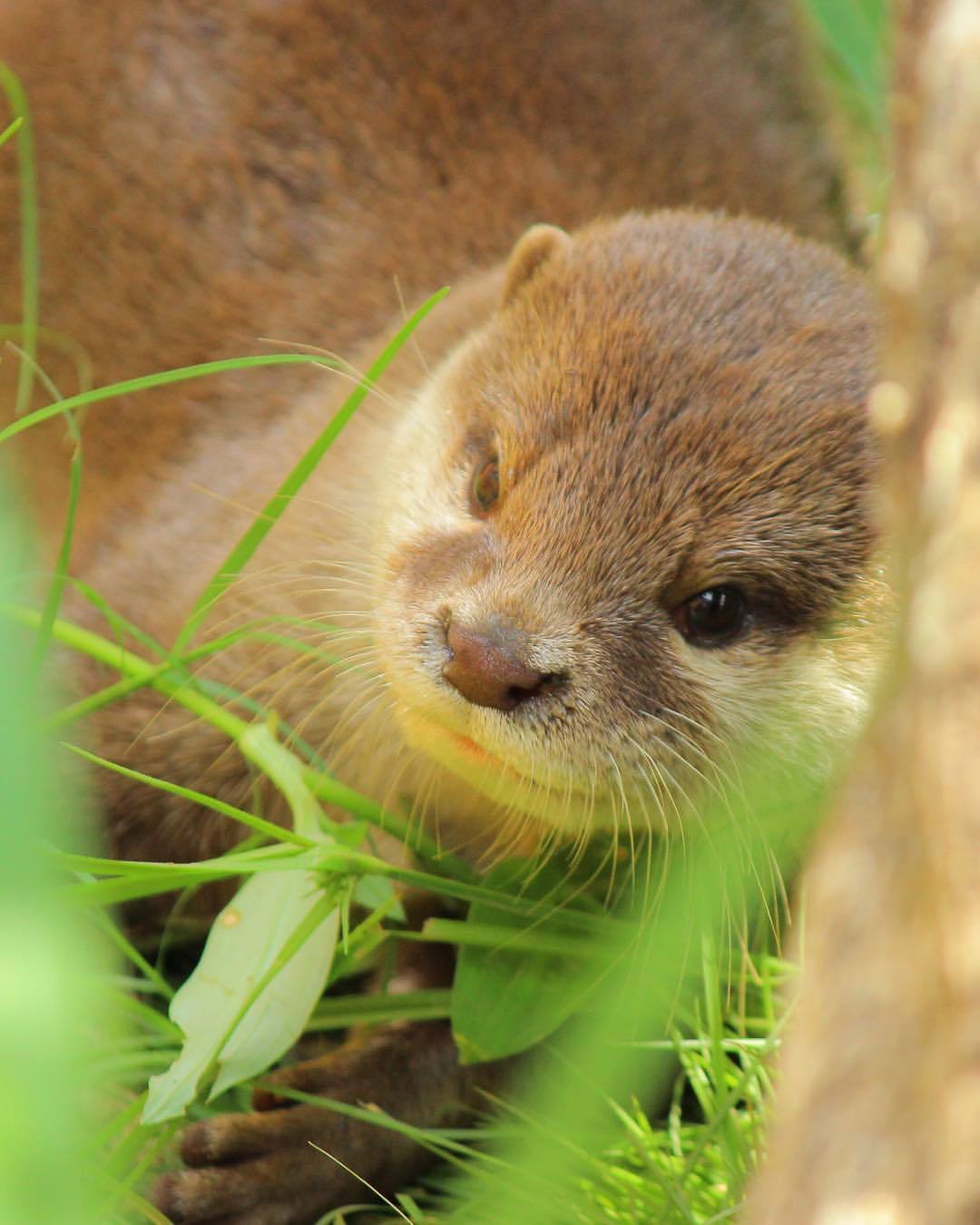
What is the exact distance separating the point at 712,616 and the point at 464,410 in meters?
0.41

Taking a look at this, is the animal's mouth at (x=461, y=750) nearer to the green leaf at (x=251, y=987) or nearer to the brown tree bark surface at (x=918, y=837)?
the green leaf at (x=251, y=987)

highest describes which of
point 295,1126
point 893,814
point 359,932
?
point 893,814

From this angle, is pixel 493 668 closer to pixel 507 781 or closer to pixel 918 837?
pixel 507 781

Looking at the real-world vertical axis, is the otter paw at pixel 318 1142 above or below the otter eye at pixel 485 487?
below

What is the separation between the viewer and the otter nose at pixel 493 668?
4.50 feet

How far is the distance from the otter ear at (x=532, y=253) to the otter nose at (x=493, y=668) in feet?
2.02

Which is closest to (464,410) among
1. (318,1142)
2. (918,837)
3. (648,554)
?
(648,554)

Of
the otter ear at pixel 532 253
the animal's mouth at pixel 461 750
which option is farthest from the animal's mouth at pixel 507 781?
the otter ear at pixel 532 253

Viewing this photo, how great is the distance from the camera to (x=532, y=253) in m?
1.85

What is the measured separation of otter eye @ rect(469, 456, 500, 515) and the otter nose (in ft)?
0.98

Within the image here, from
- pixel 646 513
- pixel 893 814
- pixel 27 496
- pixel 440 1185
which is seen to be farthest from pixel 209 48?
pixel 893 814

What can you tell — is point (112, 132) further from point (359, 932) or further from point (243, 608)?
point (359, 932)

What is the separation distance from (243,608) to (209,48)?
1.04 m

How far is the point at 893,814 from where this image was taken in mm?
664
